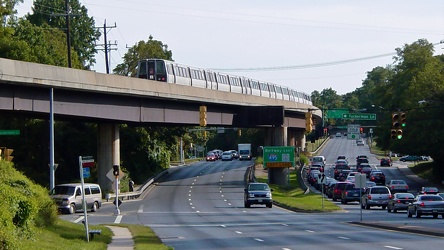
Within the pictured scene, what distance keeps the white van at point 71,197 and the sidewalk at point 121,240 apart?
13.4 metres

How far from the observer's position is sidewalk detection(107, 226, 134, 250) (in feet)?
88.0

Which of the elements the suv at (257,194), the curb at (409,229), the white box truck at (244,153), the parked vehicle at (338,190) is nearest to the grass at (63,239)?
the curb at (409,229)

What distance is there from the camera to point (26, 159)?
74.6 m

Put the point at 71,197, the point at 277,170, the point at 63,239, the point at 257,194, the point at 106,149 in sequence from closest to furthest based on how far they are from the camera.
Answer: the point at 63,239, the point at 71,197, the point at 257,194, the point at 106,149, the point at 277,170

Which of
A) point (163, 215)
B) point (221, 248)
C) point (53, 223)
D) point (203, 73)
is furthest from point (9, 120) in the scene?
point (221, 248)

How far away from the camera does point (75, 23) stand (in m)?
128

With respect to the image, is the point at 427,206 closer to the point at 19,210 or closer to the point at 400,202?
the point at 400,202

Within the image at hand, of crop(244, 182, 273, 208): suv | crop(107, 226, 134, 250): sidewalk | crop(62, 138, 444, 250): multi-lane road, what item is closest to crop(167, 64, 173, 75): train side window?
crop(62, 138, 444, 250): multi-lane road

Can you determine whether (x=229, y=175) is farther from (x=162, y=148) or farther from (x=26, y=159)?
(x=26, y=159)

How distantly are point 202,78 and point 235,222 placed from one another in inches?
1156

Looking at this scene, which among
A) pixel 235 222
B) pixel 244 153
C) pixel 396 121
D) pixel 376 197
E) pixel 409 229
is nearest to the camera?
pixel 409 229

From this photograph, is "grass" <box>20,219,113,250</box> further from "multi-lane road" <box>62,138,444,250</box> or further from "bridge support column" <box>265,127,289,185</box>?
"bridge support column" <box>265,127,289,185</box>

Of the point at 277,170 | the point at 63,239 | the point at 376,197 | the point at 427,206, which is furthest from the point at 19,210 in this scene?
the point at 277,170

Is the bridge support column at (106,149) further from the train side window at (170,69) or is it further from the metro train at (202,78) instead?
the train side window at (170,69)
